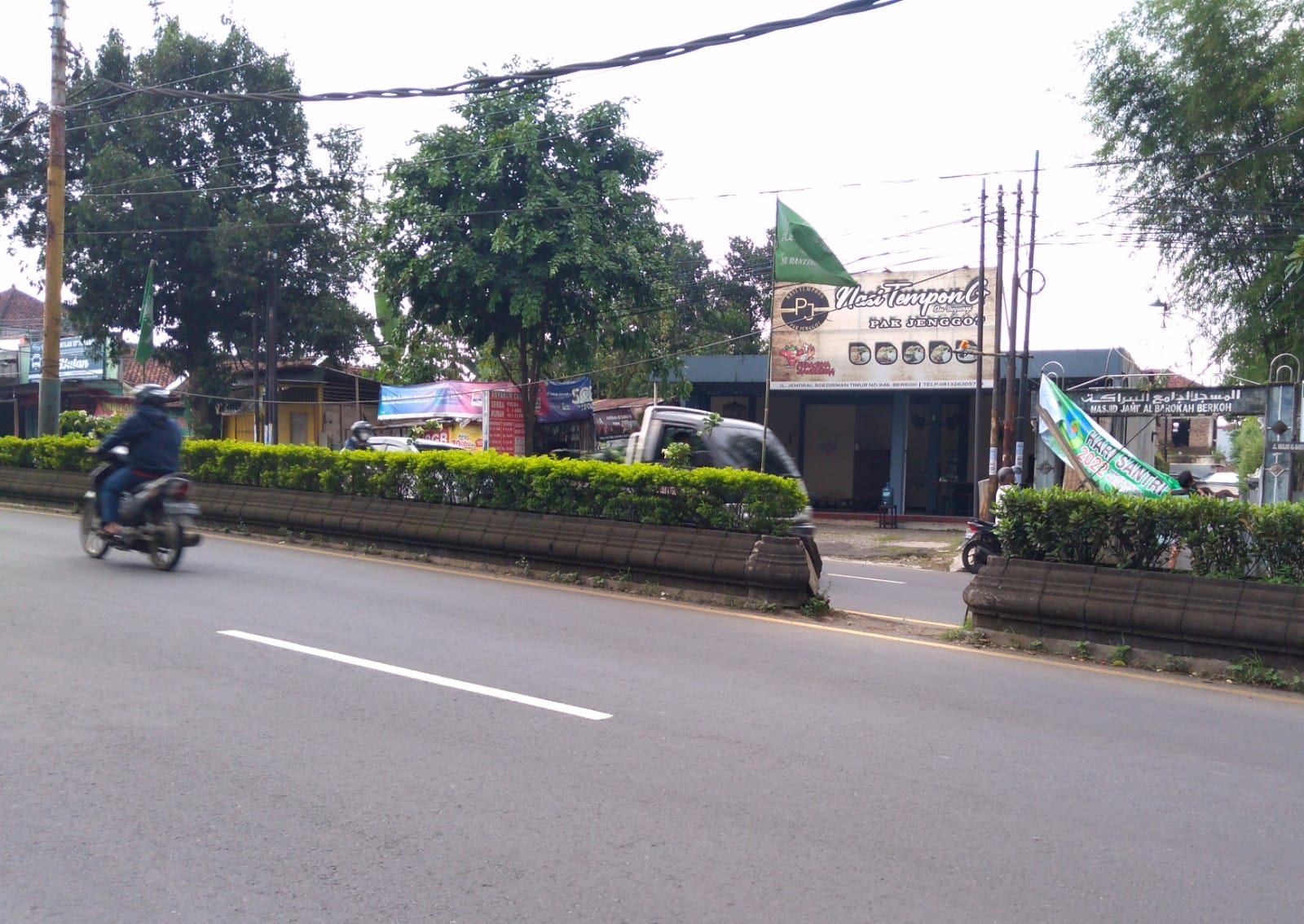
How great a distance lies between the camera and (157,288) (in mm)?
31844

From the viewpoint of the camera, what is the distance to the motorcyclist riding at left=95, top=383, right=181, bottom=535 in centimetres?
1119

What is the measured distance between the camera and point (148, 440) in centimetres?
1120

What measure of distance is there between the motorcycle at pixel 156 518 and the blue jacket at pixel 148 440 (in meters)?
0.09

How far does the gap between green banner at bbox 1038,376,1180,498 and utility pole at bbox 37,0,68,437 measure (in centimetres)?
1612

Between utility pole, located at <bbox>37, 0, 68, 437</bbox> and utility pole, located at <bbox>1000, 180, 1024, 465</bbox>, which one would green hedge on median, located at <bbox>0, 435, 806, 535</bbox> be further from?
utility pole, located at <bbox>1000, 180, 1024, 465</bbox>

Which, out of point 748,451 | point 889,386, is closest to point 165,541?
point 748,451

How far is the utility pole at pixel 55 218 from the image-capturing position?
62.1 feet

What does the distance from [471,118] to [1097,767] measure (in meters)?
22.4

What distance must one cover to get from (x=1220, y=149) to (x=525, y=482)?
58.4 feet

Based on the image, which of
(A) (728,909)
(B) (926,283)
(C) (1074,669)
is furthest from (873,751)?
(B) (926,283)

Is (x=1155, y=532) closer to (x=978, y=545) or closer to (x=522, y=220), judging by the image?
(x=978, y=545)

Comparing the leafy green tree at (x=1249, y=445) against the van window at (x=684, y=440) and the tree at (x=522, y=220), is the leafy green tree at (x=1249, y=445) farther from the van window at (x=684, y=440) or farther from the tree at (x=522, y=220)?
the van window at (x=684, y=440)

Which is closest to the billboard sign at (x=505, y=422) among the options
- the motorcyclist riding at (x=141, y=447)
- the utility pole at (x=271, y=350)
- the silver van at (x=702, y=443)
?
the utility pole at (x=271, y=350)

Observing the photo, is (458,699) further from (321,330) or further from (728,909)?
(321,330)
